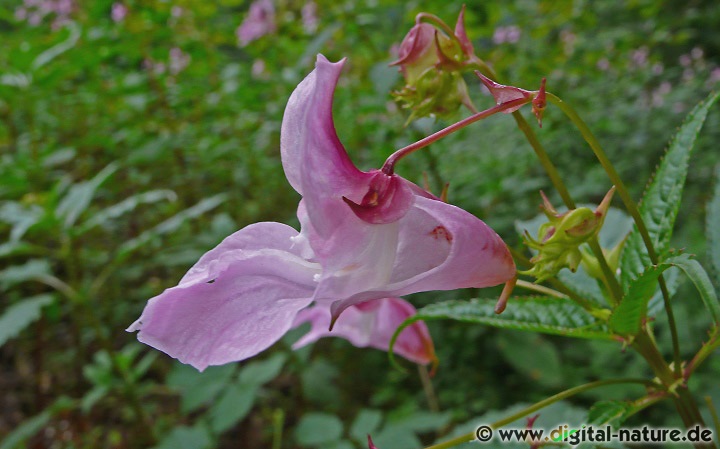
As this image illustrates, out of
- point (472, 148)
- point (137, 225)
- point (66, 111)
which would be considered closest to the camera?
point (472, 148)

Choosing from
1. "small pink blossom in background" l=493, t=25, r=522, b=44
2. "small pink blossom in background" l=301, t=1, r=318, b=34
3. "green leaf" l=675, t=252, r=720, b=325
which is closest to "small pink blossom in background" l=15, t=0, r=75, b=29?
"small pink blossom in background" l=301, t=1, r=318, b=34

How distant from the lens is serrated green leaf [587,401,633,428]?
48 cm

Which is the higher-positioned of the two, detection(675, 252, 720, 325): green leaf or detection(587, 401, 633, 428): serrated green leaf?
detection(675, 252, 720, 325): green leaf

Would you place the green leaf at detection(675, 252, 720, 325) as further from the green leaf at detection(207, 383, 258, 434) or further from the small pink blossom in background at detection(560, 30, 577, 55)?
the small pink blossom in background at detection(560, 30, 577, 55)

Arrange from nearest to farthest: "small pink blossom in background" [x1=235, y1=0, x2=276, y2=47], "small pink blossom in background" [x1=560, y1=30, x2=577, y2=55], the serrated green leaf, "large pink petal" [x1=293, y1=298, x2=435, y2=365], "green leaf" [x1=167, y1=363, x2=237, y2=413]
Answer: the serrated green leaf, "large pink petal" [x1=293, y1=298, x2=435, y2=365], "green leaf" [x1=167, y1=363, x2=237, y2=413], "small pink blossom in background" [x1=235, y1=0, x2=276, y2=47], "small pink blossom in background" [x1=560, y1=30, x2=577, y2=55]

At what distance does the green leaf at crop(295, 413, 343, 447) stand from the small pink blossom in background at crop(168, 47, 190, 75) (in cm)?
232

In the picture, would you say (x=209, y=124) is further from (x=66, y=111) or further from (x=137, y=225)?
(x=66, y=111)

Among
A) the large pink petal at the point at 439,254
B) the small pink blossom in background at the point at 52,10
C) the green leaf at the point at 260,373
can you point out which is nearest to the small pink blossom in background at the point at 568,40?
the green leaf at the point at 260,373

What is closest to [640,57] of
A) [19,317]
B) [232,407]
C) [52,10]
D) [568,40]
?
[568,40]

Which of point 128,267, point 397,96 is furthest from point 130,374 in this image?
point 397,96

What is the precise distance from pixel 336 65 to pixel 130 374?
4.01 feet

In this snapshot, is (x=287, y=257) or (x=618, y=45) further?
(x=618, y=45)

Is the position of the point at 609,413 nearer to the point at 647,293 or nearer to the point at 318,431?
the point at 647,293

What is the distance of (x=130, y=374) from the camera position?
138 cm
